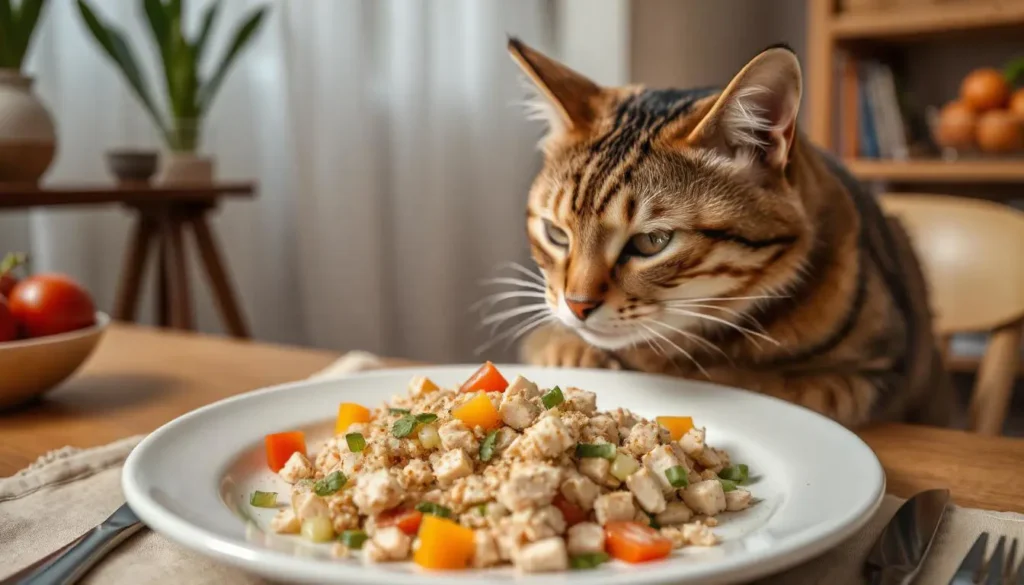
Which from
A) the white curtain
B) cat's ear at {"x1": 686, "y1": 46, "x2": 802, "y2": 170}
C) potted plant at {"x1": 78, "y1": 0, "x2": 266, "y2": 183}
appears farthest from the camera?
the white curtain

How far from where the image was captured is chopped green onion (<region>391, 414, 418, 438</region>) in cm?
63

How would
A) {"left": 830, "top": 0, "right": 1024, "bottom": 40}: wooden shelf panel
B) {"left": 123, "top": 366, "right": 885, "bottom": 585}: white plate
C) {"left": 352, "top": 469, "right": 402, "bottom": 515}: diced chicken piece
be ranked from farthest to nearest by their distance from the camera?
{"left": 830, "top": 0, "right": 1024, "bottom": 40}: wooden shelf panel
{"left": 352, "top": 469, "right": 402, "bottom": 515}: diced chicken piece
{"left": 123, "top": 366, "right": 885, "bottom": 585}: white plate

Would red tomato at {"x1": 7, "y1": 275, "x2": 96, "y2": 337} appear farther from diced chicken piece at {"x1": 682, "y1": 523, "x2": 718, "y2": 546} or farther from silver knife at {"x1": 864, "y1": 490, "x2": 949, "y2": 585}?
silver knife at {"x1": 864, "y1": 490, "x2": 949, "y2": 585}

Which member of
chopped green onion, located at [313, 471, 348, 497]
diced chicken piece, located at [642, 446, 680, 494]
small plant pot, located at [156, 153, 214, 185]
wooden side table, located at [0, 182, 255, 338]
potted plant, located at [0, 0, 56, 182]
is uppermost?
potted plant, located at [0, 0, 56, 182]

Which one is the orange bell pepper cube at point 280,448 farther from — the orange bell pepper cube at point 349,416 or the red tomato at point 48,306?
the red tomato at point 48,306

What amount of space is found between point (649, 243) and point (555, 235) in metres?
0.13

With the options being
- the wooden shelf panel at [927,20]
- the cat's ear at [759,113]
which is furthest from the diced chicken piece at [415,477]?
the wooden shelf panel at [927,20]

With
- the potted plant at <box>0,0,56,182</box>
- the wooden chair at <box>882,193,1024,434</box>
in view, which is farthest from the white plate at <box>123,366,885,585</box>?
the potted plant at <box>0,0,56,182</box>

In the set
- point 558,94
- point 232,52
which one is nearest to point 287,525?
point 558,94

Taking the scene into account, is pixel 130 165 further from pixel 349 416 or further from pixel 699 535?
pixel 699 535

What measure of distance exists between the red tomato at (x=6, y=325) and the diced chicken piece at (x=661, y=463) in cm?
72

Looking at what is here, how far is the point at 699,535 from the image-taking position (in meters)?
0.54

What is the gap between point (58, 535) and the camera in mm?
604

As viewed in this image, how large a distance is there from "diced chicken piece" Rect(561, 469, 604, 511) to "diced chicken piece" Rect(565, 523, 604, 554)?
0.03m
